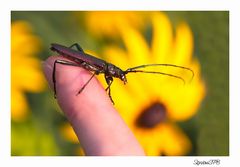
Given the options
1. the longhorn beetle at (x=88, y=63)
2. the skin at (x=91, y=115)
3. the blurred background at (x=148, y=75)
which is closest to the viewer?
the skin at (x=91, y=115)

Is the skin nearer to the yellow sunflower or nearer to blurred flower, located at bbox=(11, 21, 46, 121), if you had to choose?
blurred flower, located at bbox=(11, 21, 46, 121)

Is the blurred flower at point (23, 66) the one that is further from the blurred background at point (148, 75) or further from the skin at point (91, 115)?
the skin at point (91, 115)

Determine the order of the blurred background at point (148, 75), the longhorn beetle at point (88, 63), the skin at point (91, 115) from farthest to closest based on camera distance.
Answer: the blurred background at point (148, 75), the longhorn beetle at point (88, 63), the skin at point (91, 115)

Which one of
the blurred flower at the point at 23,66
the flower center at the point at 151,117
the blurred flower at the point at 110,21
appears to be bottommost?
the flower center at the point at 151,117

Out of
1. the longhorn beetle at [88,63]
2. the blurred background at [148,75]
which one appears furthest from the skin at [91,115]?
the blurred background at [148,75]

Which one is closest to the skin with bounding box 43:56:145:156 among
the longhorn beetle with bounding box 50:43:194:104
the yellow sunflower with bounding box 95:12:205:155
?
the longhorn beetle with bounding box 50:43:194:104

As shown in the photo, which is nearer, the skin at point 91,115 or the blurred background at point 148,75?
the skin at point 91,115
